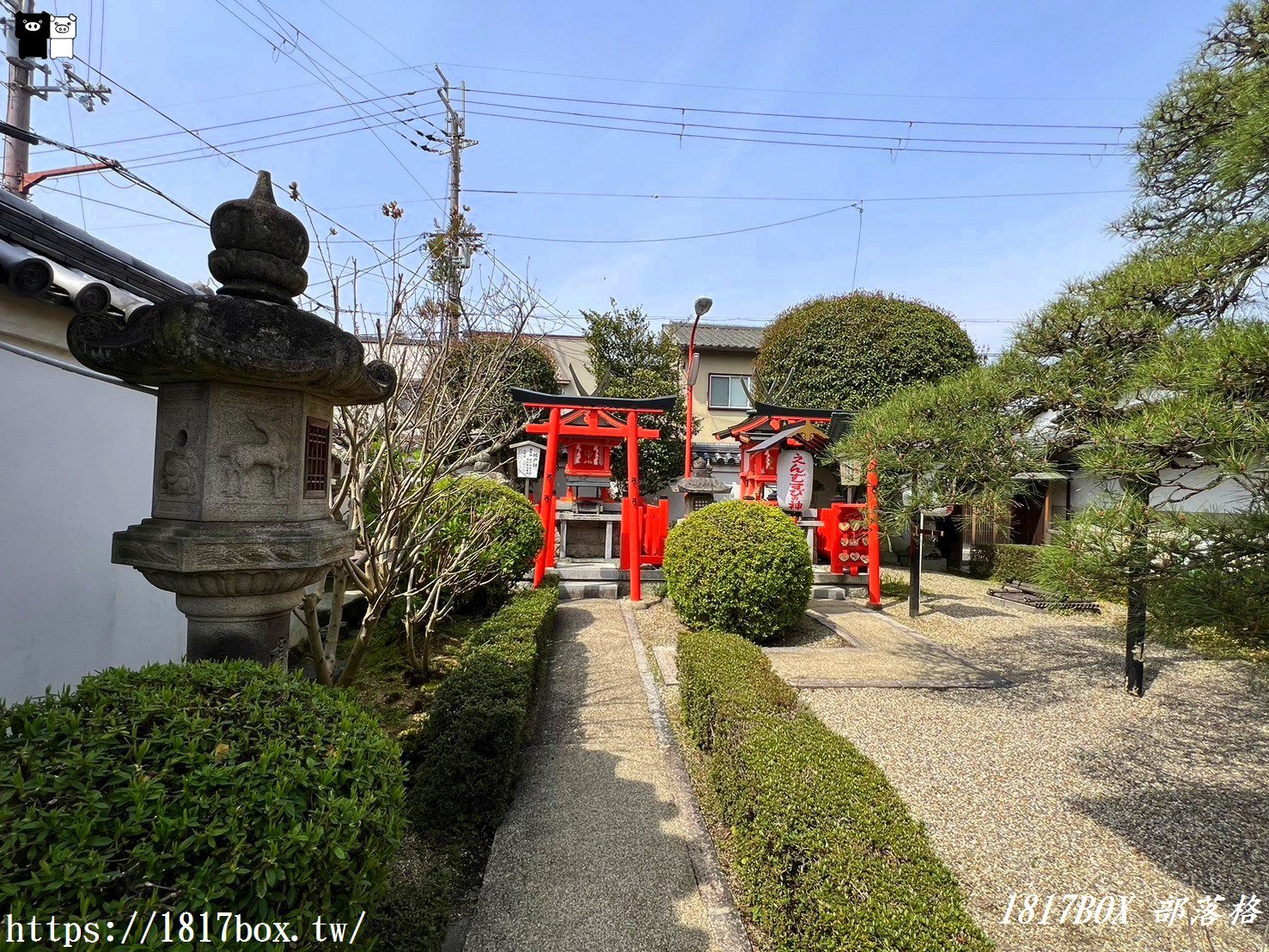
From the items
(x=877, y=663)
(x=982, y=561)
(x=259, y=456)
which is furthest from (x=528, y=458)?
(x=982, y=561)

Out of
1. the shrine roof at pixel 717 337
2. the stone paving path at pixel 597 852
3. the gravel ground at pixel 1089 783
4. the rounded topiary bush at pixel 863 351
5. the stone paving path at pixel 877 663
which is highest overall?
the shrine roof at pixel 717 337

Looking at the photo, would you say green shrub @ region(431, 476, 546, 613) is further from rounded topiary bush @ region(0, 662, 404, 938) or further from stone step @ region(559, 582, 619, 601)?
rounded topiary bush @ region(0, 662, 404, 938)

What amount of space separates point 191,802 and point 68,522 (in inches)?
114

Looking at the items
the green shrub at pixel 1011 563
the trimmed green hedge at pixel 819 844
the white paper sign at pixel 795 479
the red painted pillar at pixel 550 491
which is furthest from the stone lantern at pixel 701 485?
the trimmed green hedge at pixel 819 844

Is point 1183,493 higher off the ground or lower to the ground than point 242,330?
lower

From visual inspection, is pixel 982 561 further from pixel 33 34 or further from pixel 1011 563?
pixel 33 34

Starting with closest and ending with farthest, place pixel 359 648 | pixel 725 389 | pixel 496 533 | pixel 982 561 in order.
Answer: pixel 359 648 → pixel 496 533 → pixel 982 561 → pixel 725 389

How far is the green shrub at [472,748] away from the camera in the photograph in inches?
115

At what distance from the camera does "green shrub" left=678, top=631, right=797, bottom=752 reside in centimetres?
323

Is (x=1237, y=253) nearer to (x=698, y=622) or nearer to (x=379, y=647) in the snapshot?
(x=698, y=622)

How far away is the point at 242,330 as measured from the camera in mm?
2104

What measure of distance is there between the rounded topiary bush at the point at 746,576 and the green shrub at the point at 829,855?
10.1ft

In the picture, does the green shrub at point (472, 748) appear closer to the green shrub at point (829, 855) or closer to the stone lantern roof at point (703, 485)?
the green shrub at point (829, 855)

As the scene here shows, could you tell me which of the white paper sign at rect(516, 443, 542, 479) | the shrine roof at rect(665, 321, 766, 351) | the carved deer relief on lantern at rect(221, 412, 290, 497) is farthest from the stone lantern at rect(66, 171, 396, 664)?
the shrine roof at rect(665, 321, 766, 351)
